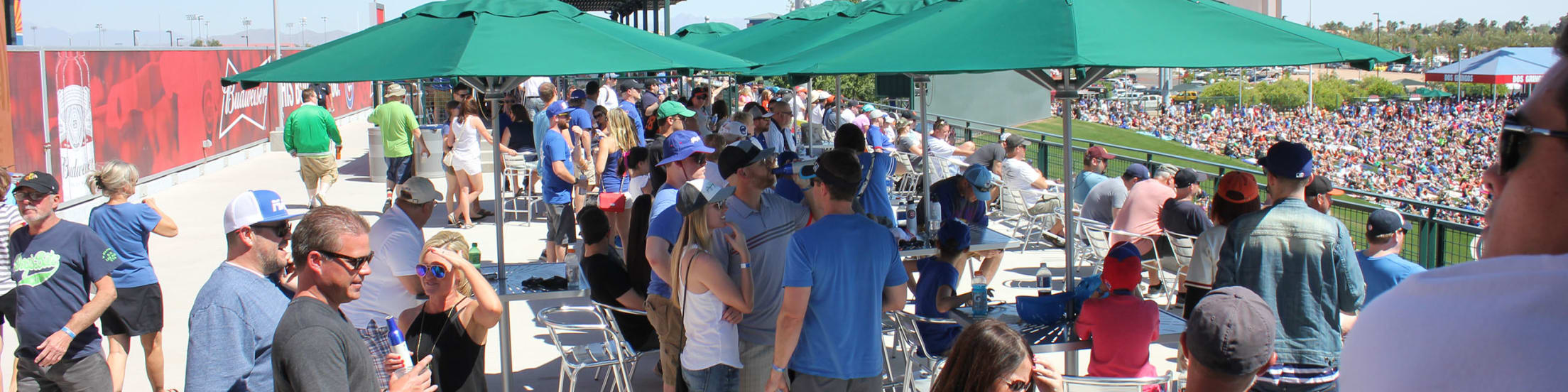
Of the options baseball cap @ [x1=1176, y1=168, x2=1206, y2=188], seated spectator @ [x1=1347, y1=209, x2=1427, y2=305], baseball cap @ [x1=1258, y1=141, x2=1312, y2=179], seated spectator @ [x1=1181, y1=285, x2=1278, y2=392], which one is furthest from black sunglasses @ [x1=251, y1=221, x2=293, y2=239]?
baseball cap @ [x1=1176, y1=168, x2=1206, y2=188]

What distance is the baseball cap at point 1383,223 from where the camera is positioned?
506 cm

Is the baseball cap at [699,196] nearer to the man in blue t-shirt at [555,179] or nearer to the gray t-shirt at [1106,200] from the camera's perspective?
the man in blue t-shirt at [555,179]

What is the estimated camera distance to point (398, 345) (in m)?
3.00

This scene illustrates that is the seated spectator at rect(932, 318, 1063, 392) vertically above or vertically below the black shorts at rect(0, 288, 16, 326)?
above

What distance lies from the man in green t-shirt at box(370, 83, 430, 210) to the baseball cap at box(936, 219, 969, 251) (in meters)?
8.61

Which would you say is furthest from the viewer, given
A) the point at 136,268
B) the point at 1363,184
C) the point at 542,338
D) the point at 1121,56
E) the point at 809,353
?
the point at 1363,184

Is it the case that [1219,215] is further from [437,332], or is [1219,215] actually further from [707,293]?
[437,332]

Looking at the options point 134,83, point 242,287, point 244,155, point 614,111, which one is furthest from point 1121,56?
point 244,155

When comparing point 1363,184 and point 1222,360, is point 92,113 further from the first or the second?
point 1363,184

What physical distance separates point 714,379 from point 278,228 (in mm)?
1719

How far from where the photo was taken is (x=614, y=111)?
984 centimetres

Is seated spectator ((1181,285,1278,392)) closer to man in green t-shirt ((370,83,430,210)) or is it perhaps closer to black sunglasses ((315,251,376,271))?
black sunglasses ((315,251,376,271))

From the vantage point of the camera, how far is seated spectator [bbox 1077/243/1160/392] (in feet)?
13.3

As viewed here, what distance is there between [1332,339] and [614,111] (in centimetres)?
703
